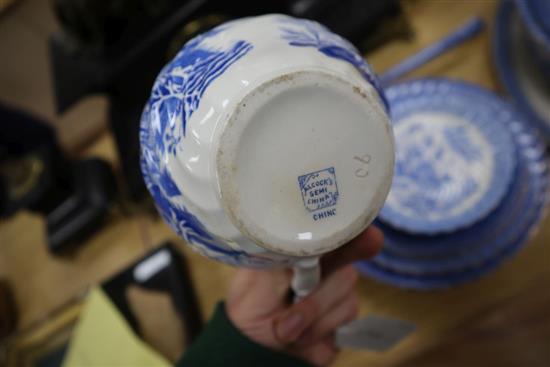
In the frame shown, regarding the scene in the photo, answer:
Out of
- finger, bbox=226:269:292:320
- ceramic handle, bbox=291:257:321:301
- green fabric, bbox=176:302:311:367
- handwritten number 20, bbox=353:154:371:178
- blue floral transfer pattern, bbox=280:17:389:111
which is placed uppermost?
blue floral transfer pattern, bbox=280:17:389:111

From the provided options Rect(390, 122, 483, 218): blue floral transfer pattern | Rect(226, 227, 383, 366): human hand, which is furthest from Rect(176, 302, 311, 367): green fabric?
Rect(390, 122, 483, 218): blue floral transfer pattern

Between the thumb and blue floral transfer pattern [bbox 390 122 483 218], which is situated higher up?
the thumb

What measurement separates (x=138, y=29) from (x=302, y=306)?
45 cm

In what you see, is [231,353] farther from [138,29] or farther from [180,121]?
[138,29]

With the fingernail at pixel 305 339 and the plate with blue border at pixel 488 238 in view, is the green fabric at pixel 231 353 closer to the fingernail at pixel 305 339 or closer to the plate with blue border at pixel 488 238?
the fingernail at pixel 305 339

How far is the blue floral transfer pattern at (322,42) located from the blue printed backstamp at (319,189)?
76 millimetres

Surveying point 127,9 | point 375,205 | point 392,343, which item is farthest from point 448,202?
point 127,9

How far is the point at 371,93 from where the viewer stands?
267 millimetres

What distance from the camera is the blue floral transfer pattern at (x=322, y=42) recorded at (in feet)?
0.92

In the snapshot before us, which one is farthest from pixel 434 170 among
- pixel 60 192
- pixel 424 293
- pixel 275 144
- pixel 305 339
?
pixel 60 192

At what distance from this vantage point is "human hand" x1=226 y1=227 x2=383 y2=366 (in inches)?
17.7

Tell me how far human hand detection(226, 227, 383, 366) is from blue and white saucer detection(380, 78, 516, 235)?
9 centimetres

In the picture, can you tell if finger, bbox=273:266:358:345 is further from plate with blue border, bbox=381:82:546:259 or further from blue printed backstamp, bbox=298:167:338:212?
blue printed backstamp, bbox=298:167:338:212

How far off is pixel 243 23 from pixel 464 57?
44cm
